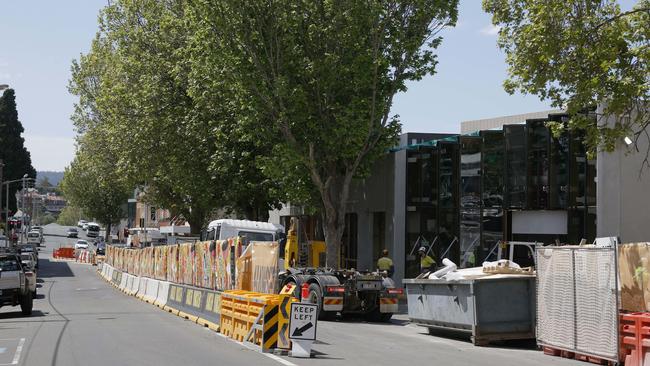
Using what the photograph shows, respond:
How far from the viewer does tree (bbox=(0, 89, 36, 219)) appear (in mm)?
80750

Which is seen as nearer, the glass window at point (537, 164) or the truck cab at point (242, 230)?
the glass window at point (537, 164)

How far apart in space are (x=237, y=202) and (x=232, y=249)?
2032 cm

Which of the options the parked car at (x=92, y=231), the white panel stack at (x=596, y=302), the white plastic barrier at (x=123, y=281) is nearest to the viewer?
the white panel stack at (x=596, y=302)

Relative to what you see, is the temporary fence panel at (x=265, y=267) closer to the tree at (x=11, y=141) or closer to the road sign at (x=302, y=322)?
the road sign at (x=302, y=322)

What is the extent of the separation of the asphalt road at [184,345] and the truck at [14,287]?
450 mm

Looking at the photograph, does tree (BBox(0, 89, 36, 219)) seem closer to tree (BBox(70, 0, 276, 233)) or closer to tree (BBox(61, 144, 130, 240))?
tree (BBox(61, 144, 130, 240))

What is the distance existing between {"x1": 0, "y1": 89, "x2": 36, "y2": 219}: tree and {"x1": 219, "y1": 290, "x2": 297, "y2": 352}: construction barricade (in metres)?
68.1

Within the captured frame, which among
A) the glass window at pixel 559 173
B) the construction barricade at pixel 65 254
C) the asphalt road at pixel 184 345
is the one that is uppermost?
the glass window at pixel 559 173

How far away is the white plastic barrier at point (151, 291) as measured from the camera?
30469 mm

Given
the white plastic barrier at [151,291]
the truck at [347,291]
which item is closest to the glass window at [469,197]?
the truck at [347,291]

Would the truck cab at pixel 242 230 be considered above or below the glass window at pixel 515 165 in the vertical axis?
below

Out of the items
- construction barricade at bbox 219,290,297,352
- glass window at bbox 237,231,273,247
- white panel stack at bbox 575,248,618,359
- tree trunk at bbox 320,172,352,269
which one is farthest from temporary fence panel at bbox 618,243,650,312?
glass window at bbox 237,231,273,247

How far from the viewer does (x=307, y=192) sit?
3459 centimetres

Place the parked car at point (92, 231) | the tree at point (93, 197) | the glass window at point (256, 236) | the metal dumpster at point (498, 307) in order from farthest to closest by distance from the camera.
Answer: the parked car at point (92, 231) → the tree at point (93, 197) → the glass window at point (256, 236) → the metal dumpster at point (498, 307)
